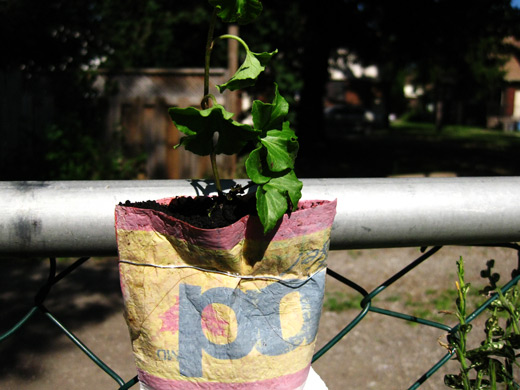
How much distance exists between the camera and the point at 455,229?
1.00 meters

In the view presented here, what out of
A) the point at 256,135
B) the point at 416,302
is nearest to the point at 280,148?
the point at 256,135

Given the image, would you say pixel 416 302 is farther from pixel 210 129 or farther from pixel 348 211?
pixel 210 129

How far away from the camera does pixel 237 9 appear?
2.64ft

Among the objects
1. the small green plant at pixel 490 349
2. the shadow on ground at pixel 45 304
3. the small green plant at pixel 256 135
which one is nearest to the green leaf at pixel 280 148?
the small green plant at pixel 256 135

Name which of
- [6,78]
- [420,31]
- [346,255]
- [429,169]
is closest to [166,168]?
[6,78]

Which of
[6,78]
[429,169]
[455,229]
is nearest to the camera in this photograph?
[455,229]

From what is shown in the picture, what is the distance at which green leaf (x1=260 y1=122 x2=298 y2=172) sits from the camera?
796 mm

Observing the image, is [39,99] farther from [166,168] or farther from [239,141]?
[239,141]

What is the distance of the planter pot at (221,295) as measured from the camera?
822mm

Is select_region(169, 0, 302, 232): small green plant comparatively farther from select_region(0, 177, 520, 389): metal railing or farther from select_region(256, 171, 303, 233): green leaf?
select_region(0, 177, 520, 389): metal railing

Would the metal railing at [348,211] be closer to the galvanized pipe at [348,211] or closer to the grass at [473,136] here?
the galvanized pipe at [348,211]

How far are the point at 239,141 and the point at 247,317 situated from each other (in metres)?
0.27

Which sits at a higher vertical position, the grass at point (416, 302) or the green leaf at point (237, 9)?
the green leaf at point (237, 9)

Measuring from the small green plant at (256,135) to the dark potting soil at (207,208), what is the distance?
7 cm
